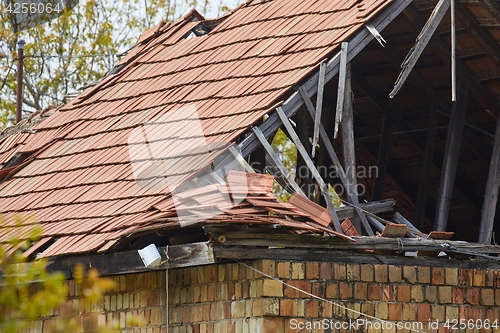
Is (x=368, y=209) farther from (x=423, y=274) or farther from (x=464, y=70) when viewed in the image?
(x=464, y=70)

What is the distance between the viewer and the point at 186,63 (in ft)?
34.3

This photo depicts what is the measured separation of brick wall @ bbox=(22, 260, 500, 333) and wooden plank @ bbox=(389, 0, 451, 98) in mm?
1733

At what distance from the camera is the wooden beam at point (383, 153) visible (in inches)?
437

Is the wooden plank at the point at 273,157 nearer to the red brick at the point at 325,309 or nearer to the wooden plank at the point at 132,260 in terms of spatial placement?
the red brick at the point at 325,309

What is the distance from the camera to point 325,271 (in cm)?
750

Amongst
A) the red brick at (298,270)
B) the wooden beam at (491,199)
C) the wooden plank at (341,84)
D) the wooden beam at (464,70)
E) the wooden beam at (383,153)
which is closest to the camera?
the red brick at (298,270)

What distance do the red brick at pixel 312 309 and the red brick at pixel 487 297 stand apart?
1.78 meters

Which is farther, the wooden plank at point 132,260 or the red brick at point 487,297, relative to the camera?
the red brick at point 487,297

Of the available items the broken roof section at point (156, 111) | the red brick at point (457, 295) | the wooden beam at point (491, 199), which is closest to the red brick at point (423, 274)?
the red brick at point (457, 295)

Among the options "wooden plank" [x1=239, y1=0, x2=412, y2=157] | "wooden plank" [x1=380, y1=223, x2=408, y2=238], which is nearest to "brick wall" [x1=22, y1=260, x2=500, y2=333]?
"wooden plank" [x1=380, y1=223, x2=408, y2=238]

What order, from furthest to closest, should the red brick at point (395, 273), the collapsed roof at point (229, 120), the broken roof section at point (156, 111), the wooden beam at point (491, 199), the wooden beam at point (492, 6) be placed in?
the wooden beam at point (491, 199)
the wooden beam at point (492, 6)
the broken roof section at point (156, 111)
the red brick at point (395, 273)
the collapsed roof at point (229, 120)

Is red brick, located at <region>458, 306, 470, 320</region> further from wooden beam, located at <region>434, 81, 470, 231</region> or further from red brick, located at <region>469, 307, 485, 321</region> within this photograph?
wooden beam, located at <region>434, 81, 470, 231</region>

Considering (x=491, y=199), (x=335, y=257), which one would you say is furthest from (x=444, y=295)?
(x=491, y=199)

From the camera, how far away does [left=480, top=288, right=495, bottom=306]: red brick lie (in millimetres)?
8289
